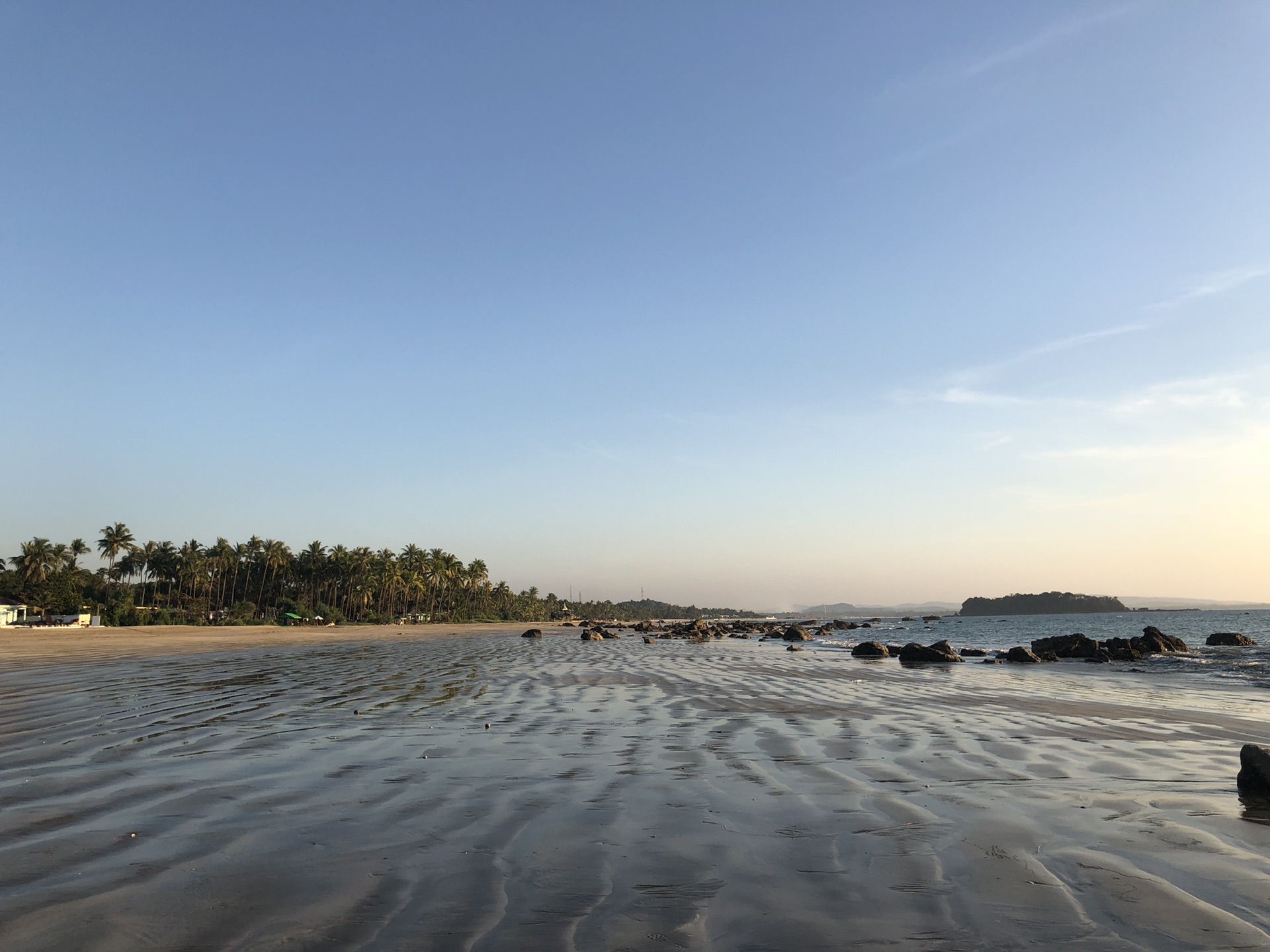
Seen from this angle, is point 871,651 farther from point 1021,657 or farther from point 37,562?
point 37,562

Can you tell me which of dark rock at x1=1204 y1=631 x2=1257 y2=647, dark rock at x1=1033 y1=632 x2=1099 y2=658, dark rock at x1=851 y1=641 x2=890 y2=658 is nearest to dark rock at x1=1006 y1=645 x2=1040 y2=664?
dark rock at x1=1033 y1=632 x2=1099 y2=658

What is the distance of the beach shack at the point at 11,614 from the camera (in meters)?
58.8

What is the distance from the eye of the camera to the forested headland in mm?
73250

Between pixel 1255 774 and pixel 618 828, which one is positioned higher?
pixel 1255 774

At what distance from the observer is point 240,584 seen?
10062 cm

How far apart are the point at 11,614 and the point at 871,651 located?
70.9 metres

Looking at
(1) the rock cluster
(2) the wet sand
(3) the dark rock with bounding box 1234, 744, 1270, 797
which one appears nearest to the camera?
(2) the wet sand

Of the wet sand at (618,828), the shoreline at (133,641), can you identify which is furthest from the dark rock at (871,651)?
the shoreline at (133,641)

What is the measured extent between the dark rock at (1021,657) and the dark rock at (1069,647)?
237 centimetres

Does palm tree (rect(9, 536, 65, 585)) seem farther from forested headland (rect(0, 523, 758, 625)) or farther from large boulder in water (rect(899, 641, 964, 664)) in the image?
large boulder in water (rect(899, 641, 964, 664))

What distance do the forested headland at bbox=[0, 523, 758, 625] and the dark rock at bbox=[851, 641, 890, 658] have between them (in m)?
61.5

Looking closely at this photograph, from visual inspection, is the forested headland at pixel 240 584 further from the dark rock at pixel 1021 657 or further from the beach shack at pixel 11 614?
the dark rock at pixel 1021 657

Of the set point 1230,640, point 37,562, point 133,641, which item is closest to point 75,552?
point 37,562

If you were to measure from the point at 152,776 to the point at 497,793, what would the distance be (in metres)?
3.63
